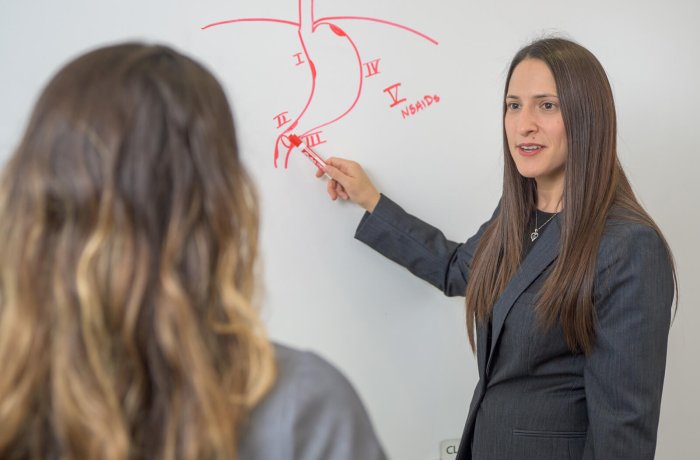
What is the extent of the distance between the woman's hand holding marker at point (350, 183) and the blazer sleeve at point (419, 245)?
26mm

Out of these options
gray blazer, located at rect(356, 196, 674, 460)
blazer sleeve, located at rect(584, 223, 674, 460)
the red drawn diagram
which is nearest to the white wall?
the red drawn diagram

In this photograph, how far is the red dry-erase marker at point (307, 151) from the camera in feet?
4.43

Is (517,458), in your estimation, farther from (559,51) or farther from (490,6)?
(490,6)

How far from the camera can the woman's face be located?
132 centimetres

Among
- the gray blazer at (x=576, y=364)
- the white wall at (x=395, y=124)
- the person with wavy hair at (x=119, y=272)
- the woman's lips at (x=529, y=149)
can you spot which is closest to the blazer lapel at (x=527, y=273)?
the gray blazer at (x=576, y=364)

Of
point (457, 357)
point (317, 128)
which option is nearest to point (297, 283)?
point (317, 128)

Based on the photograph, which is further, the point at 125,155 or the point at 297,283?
the point at 297,283

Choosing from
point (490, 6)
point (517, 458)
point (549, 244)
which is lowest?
point (517, 458)

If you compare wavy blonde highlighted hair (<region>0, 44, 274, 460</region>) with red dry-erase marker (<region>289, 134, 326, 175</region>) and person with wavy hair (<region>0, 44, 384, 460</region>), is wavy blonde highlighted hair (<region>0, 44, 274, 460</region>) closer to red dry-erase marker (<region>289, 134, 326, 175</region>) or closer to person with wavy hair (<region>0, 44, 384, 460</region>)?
person with wavy hair (<region>0, 44, 384, 460</region>)

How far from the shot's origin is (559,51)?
1335 mm

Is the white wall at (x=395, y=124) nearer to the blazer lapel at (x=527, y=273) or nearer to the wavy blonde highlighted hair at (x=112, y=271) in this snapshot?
the blazer lapel at (x=527, y=273)

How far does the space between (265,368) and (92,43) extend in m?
0.76

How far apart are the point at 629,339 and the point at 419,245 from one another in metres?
0.44

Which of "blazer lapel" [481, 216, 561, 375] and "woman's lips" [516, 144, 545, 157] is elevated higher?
"woman's lips" [516, 144, 545, 157]
